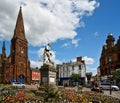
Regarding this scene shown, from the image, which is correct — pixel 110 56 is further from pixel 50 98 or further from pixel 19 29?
pixel 50 98

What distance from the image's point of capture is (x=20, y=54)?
88750 mm

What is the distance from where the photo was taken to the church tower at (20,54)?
8556 cm

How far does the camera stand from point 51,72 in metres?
21.4

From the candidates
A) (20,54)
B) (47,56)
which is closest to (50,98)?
(47,56)

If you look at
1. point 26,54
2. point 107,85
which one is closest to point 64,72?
point 26,54

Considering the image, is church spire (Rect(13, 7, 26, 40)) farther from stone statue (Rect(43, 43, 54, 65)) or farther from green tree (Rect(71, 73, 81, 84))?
stone statue (Rect(43, 43, 54, 65))

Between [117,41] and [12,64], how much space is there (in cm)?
4391

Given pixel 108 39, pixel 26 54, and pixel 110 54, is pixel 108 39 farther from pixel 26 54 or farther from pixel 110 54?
pixel 26 54

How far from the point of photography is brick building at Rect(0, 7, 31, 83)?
8312 cm

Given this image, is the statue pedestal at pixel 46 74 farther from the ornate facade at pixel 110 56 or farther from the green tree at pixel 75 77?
the green tree at pixel 75 77

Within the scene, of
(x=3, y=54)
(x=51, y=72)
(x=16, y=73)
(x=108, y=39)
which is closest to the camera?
(x=51, y=72)

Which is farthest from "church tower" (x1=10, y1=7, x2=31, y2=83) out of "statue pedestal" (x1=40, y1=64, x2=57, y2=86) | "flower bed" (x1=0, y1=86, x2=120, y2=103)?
"flower bed" (x1=0, y1=86, x2=120, y2=103)

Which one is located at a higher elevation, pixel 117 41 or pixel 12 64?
pixel 117 41

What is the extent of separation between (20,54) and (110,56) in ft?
133
